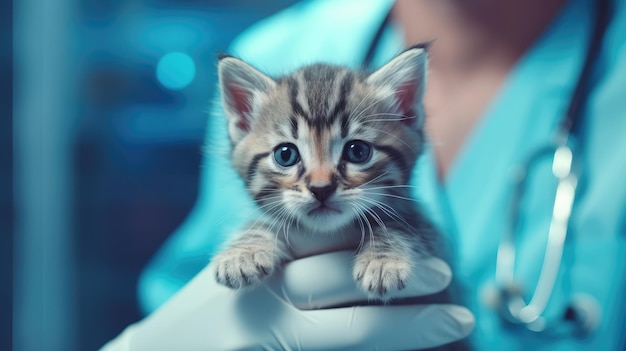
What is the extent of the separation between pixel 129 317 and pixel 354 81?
1.33 meters

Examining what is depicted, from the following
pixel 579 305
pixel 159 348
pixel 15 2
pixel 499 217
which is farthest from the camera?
pixel 15 2

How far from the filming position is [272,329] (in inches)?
26.4

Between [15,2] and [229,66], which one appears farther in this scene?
[15,2]

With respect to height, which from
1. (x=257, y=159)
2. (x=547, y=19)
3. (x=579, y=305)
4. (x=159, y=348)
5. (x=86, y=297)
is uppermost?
(x=547, y=19)

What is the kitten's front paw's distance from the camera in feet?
2.02

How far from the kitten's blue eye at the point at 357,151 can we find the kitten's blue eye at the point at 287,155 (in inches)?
1.8

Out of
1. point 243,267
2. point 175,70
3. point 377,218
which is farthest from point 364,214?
point 175,70

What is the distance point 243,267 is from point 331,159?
14cm

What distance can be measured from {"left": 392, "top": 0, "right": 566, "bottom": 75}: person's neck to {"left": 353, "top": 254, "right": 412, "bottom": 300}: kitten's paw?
0.87ft

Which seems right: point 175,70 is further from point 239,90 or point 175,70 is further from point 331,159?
point 331,159

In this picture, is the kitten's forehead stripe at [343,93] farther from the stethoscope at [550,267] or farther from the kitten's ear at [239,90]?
the stethoscope at [550,267]

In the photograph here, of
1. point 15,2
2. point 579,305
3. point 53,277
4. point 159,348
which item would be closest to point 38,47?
point 15,2

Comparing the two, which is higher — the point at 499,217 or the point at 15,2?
the point at 15,2

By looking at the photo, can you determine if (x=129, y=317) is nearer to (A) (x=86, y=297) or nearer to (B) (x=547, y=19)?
(A) (x=86, y=297)
